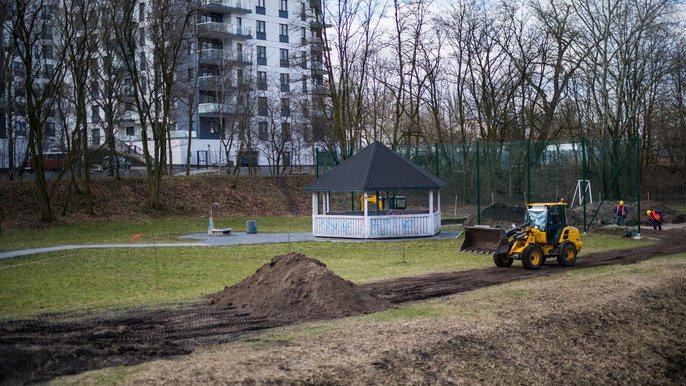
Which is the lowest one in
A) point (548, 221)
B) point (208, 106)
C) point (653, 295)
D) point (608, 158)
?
point (653, 295)

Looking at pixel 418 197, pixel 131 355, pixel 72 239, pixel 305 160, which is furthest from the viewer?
pixel 305 160

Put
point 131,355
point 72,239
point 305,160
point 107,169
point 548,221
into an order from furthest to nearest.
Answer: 1. point 305,160
2. point 107,169
3. point 72,239
4. point 548,221
5. point 131,355

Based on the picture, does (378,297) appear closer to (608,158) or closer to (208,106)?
(608,158)

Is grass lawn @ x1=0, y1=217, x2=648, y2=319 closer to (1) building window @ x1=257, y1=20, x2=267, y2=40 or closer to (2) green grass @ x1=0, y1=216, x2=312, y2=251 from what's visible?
(2) green grass @ x1=0, y1=216, x2=312, y2=251

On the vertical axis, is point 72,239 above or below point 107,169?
below

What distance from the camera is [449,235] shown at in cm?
3456

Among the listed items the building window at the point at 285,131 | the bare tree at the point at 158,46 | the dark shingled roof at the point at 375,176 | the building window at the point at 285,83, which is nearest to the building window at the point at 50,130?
the bare tree at the point at 158,46

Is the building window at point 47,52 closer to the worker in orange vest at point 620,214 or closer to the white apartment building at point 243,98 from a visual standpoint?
the white apartment building at point 243,98

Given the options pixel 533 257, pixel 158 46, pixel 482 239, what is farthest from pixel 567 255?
pixel 158 46

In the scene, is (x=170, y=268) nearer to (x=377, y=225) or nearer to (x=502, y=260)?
(x=502, y=260)

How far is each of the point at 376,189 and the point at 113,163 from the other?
25.7 meters

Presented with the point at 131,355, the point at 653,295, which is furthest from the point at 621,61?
the point at 131,355

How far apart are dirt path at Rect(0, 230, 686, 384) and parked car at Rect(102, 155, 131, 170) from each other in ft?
117

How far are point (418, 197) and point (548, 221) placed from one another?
2744 cm
